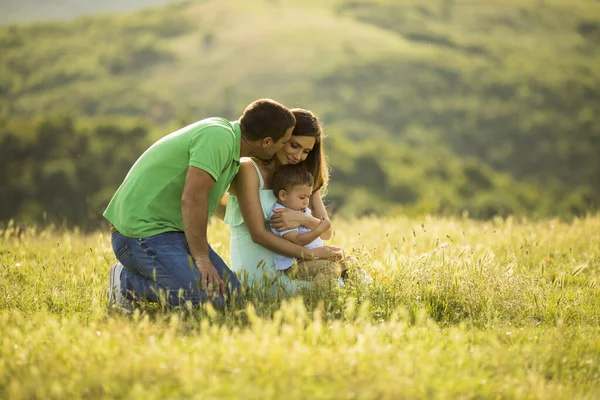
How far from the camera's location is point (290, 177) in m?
6.14

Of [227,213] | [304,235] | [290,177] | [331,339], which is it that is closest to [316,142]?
[290,177]

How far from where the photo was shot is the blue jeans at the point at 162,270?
544 centimetres

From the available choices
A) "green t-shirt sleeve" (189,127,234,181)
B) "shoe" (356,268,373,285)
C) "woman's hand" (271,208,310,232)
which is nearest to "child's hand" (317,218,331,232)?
"woman's hand" (271,208,310,232)

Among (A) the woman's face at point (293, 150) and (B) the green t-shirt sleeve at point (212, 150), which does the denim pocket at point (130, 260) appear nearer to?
(B) the green t-shirt sleeve at point (212, 150)

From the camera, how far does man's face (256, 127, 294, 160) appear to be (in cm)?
577

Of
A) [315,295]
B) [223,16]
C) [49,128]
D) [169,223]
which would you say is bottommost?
[49,128]

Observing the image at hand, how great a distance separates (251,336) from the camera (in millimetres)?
3938

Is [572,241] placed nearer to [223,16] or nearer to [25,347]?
[25,347]

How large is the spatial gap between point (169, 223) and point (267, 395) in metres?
2.69

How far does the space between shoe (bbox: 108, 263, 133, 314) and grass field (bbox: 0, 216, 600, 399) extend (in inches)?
4.3

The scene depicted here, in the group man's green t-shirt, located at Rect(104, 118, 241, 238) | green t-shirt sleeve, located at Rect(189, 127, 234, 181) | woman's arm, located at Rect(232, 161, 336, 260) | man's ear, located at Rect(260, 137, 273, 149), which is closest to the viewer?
green t-shirt sleeve, located at Rect(189, 127, 234, 181)

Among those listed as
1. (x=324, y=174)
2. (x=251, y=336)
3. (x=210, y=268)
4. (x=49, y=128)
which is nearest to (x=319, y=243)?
(x=324, y=174)

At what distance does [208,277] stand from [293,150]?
4.68 ft

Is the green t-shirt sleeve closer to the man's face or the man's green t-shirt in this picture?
the man's green t-shirt
